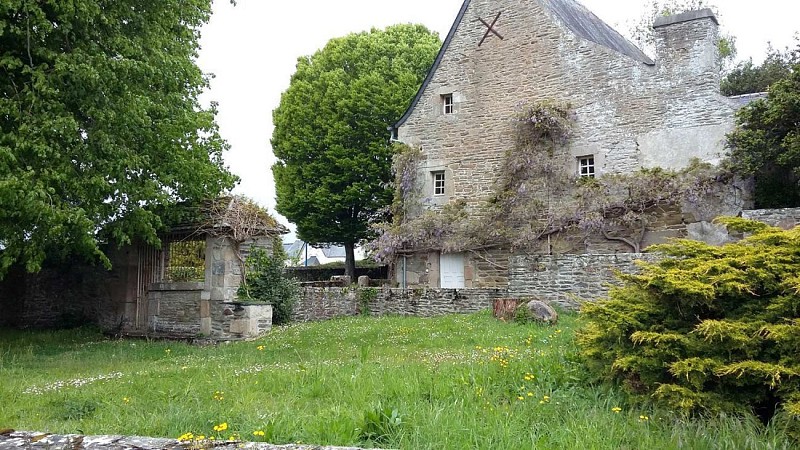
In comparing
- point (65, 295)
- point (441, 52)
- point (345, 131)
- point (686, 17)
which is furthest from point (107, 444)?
point (345, 131)

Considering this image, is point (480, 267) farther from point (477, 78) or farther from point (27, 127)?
point (27, 127)

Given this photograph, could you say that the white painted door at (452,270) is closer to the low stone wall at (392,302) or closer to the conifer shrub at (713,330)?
the low stone wall at (392,302)

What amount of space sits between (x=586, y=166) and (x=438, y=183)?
5.16 metres

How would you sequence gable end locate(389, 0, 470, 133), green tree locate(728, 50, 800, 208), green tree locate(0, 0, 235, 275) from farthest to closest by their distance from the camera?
gable end locate(389, 0, 470, 133) → green tree locate(728, 50, 800, 208) → green tree locate(0, 0, 235, 275)

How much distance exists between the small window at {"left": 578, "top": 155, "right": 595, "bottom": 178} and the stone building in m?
0.03

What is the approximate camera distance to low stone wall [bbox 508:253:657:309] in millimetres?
14375

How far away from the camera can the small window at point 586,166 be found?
19500mm

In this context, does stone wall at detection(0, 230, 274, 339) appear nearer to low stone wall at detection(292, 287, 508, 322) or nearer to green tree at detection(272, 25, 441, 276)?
→ low stone wall at detection(292, 287, 508, 322)

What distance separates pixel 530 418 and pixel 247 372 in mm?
3998

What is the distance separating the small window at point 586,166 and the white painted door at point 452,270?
462cm

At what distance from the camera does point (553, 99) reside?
2000 centimetres

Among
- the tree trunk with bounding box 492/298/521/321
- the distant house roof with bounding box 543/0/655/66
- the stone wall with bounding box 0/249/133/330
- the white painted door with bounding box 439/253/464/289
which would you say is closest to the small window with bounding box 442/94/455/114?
the distant house roof with bounding box 543/0/655/66

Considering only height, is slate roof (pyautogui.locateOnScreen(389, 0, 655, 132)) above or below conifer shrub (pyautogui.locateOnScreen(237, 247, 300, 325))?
above

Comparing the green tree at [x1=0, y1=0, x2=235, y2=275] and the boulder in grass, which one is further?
the boulder in grass
